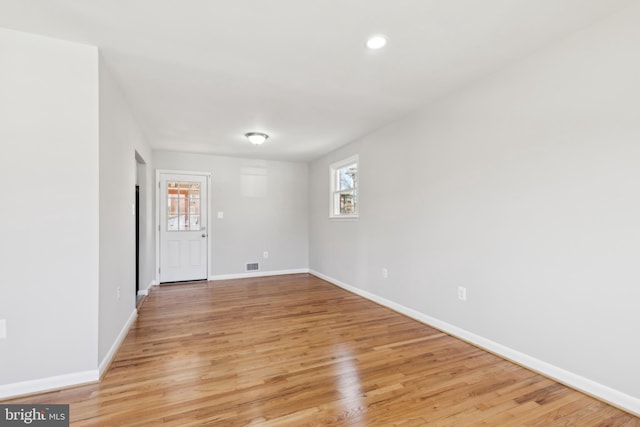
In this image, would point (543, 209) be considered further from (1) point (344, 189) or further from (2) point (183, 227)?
(2) point (183, 227)

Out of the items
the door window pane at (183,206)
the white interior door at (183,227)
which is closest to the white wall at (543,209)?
the white interior door at (183,227)

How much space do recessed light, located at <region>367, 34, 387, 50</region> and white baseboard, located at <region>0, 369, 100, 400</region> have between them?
3006mm

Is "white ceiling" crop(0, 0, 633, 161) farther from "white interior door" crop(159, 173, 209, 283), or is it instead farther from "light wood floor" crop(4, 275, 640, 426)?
"light wood floor" crop(4, 275, 640, 426)

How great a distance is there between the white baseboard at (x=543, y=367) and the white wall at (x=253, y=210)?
10.7 feet

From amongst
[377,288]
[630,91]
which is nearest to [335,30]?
[630,91]

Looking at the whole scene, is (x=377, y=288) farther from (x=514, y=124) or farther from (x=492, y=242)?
(x=514, y=124)

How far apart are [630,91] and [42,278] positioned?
3896mm

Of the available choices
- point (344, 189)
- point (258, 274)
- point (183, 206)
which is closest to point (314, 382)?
point (344, 189)

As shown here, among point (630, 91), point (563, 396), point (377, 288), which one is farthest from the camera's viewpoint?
point (377, 288)

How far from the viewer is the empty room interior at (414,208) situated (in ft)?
6.01

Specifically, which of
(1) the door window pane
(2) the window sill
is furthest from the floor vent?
(2) the window sill

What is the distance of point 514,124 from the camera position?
8.00 feet

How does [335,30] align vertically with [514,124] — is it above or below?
above

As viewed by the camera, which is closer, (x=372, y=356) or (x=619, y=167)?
(x=619, y=167)
